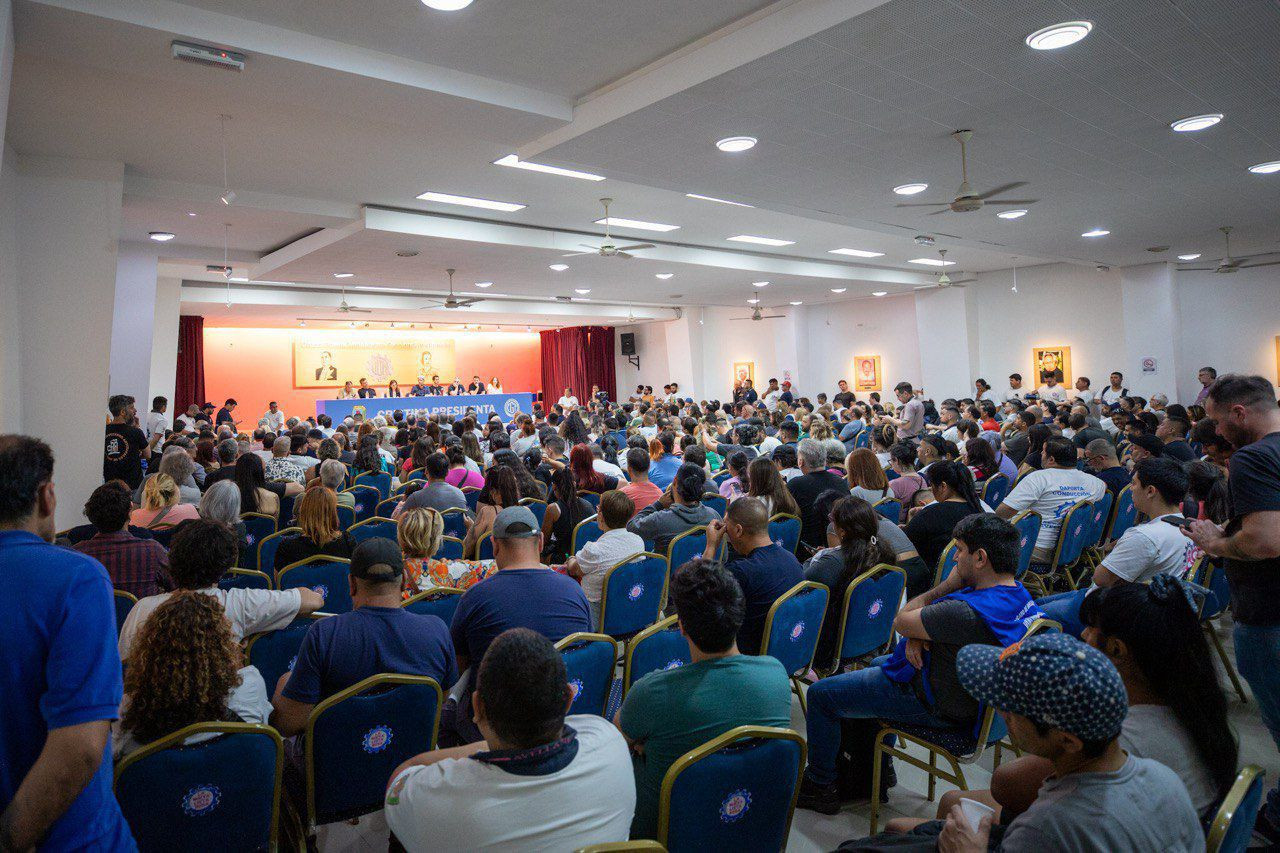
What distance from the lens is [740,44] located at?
177 inches

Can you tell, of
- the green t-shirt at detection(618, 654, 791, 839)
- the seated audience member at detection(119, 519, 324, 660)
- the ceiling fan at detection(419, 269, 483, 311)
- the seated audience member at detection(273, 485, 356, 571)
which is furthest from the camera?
the ceiling fan at detection(419, 269, 483, 311)

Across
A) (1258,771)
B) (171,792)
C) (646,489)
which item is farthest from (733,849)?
(646,489)

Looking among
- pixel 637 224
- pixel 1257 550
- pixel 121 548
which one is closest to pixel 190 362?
pixel 637 224

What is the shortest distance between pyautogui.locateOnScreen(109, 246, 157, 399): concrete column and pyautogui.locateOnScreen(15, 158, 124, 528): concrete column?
3.61m

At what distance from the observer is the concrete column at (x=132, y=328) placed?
9.89 meters

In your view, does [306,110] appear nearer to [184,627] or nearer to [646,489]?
[646,489]

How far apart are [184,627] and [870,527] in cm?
268

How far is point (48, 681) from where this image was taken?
58.1 inches

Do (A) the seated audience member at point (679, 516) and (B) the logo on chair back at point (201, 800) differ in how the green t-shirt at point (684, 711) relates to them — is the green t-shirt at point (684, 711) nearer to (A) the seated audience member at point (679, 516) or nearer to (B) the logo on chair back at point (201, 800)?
(B) the logo on chair back at point (201, 800)

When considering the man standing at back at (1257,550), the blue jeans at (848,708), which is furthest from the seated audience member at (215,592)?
the man standing at back at (1257,550)

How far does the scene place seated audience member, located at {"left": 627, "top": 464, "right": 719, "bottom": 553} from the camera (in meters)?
4.53

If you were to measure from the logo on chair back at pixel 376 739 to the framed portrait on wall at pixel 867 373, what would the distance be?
1945 cm

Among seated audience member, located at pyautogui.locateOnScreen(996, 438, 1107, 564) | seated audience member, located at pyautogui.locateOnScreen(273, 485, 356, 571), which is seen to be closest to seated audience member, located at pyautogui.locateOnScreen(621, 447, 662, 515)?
seated audience member, located at pyautogui.locateOnScreen(273, 485, 356, 571)

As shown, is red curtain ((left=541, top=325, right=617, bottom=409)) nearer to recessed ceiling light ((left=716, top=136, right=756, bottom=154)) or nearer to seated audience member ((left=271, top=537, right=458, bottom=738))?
recessed ceiling light ((left=716, top=136, right=756, bottom=154))
